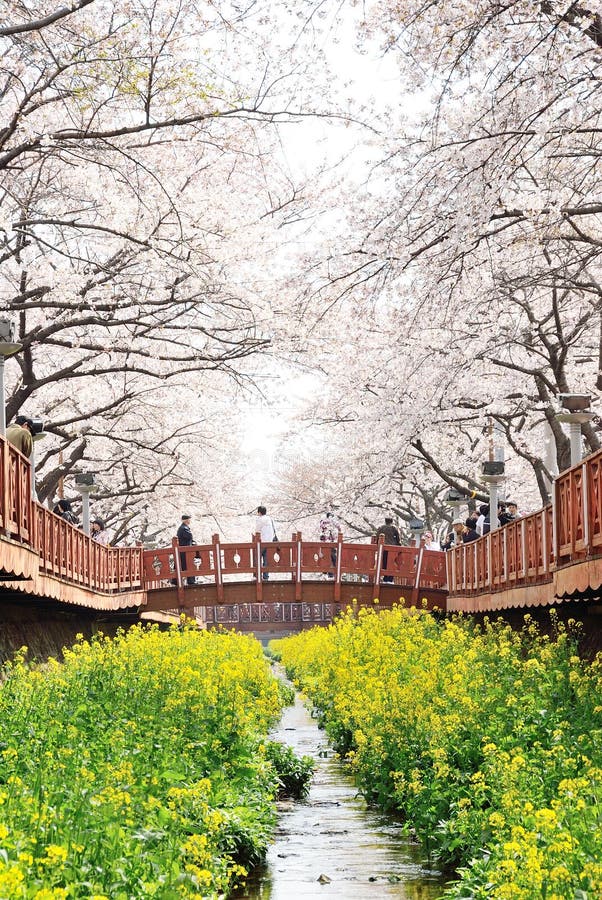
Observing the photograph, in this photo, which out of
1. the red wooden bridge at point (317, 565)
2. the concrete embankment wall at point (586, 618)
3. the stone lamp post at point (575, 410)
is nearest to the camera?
the red wooden bridge at point (317, 565)

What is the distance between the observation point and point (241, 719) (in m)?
11.8

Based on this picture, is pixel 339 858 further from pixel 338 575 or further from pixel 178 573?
pixel 178 573

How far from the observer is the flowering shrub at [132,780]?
6.17 m

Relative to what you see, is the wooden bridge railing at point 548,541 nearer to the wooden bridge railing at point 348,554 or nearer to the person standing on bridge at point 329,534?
the wooden bridge railing at point 348,554

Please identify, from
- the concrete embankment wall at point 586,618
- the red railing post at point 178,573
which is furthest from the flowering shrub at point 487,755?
the red railing post at point 178,573

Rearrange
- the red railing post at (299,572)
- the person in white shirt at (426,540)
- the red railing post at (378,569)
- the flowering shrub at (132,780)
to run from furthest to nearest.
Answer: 1. the person in white shirt at (426,540)
2. the red railing post at (378,569)
3. the red railing post at (299,572)
4. the flowering shrub at (132,780)

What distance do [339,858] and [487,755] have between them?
1906mm

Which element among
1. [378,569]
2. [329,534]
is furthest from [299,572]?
[329,534]

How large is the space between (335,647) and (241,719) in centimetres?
1083

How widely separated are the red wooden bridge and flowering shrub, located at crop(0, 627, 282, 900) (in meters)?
2.42

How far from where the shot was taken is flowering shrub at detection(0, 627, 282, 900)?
6172mm

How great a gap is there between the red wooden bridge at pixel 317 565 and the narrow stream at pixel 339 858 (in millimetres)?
3862

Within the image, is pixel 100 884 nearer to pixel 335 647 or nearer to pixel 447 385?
pixel 335 647

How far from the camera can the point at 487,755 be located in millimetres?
9227
